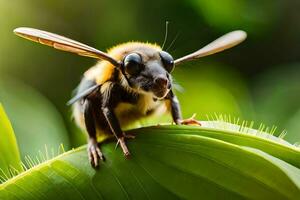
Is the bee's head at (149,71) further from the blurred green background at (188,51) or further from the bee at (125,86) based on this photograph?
the blurred green background at (188,51)

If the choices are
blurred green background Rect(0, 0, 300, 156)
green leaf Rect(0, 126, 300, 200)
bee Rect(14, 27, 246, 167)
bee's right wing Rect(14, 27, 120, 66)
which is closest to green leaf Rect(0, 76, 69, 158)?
blurred green background Rect(0, 0, 300, 156)

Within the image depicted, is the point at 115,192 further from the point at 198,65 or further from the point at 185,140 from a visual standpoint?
the point at 198,65

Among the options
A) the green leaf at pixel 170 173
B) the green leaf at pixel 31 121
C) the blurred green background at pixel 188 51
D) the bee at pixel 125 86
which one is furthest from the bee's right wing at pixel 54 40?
the blurred green background at pixel 188 51

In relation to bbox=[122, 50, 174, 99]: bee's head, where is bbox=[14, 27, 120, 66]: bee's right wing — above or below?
above

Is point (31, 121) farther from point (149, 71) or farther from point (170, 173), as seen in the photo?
point (170, 173)

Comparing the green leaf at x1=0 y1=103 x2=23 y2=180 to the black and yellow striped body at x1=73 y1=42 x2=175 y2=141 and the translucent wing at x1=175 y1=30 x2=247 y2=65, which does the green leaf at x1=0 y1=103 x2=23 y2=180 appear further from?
the translucent wing at x1=175 y1=30 x2=247 y2=65
